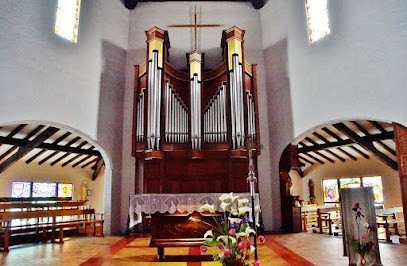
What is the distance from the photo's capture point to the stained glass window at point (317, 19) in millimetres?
8359

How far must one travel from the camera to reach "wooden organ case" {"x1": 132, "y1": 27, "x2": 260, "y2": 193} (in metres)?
8.26

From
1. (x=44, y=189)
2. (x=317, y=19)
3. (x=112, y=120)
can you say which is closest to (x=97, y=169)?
(x=44, y=189)

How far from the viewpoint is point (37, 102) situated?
7.21 meters

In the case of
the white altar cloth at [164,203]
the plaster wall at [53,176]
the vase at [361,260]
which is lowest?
the vase at [361,260]

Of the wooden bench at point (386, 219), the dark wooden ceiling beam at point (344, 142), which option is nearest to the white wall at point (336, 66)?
the wooden bench at point (386, 219)

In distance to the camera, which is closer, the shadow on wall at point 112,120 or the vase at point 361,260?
the vase at point 361,260

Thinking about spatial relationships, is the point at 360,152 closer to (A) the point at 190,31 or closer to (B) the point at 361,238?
(A) the point at 190,31

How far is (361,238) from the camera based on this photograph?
4.99 meters

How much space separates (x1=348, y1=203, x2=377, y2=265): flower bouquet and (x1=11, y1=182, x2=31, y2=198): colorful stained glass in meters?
12.6

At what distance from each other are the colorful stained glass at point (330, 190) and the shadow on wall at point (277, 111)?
7902 mm

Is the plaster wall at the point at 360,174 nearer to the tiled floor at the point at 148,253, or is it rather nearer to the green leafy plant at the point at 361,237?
the tiled floor at the point at 148,253

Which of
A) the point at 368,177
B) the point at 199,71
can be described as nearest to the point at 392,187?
the point at 368,177

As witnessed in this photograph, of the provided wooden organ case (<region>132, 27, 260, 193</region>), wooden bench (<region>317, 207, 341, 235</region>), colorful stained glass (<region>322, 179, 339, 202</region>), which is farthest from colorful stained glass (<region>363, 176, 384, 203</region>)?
wooden organ case (<region>132, 27, 260, 193</region>)

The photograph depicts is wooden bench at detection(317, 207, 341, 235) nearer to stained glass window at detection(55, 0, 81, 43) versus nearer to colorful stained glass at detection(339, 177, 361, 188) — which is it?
colorful stained glass at detection(339, 177, 361, 188)
